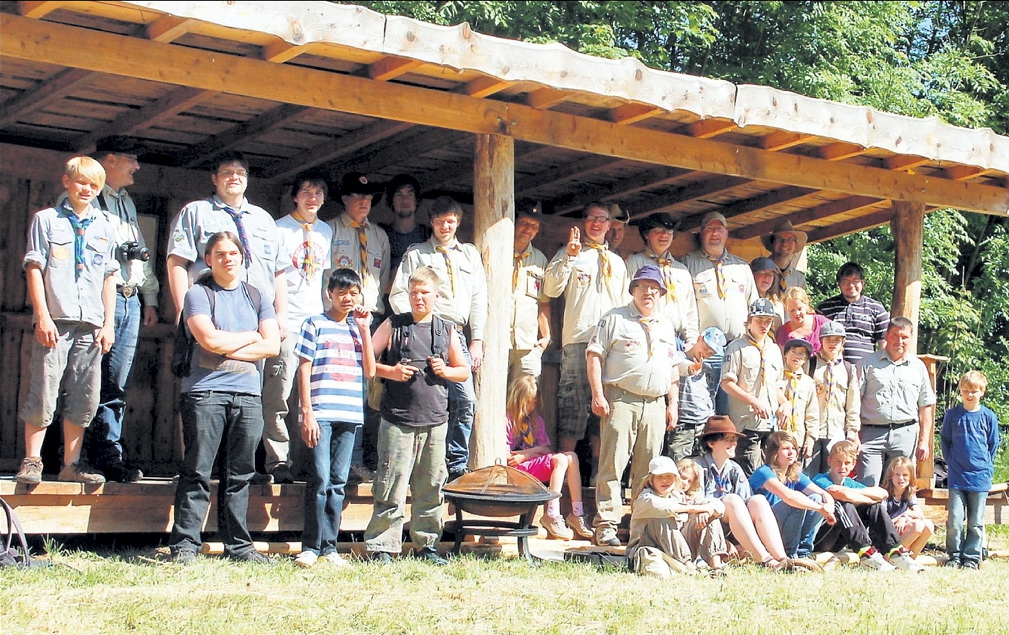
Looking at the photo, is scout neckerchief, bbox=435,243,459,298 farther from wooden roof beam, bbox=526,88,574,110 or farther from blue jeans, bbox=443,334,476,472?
wooden roof beam, bbox=526,88,574,110

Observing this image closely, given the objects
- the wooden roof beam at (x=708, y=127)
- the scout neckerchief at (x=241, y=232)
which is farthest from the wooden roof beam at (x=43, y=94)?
the wooden roof beam at (x=708, y=127)

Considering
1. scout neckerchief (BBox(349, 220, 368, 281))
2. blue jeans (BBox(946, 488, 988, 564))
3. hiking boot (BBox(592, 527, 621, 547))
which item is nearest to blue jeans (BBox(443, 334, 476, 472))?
scout neckerchief (BBox(349, 220, 368, 281))

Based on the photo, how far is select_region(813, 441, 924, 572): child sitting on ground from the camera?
9195mm

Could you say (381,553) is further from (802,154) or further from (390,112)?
(802,154)

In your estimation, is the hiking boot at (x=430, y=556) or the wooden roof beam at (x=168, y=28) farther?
the hiking boot at (x=430, y=556)

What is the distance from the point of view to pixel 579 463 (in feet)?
33.9

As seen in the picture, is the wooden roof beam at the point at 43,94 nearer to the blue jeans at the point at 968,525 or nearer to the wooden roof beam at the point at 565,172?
the wooden roof beam at the point at 565,172

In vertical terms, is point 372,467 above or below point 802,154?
below

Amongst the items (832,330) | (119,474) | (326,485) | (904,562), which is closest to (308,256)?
(326,485)

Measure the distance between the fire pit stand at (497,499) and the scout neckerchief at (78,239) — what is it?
2542 mm

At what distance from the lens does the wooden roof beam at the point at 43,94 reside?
26.0 ft

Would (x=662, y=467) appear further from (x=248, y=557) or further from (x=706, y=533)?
(x=248, y=557)

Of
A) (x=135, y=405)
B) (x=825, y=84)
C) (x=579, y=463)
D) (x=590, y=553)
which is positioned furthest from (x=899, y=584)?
(x=825, y=84)

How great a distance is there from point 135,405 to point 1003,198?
7716 millimetres
